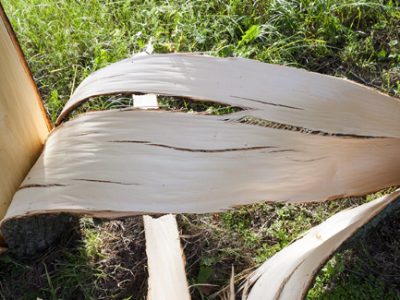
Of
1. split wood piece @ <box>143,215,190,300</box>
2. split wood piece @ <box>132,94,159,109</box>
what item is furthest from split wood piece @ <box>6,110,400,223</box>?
split wood piece @ <box>132,94,159,109</box>

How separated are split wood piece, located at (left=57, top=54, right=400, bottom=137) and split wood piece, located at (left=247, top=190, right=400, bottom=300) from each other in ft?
1.01

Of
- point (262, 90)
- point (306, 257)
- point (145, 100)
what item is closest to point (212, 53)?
point (145, 100)

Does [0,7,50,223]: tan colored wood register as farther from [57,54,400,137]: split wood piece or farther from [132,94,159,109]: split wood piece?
[132,94,159,109]: split wood piece

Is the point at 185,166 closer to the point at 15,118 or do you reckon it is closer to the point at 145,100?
the point at 15,118

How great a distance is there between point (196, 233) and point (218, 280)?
8.7 inches

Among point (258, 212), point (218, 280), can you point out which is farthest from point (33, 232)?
point (258, 212)

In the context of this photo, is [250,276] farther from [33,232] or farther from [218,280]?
[33,232]

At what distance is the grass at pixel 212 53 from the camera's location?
6.82 feet

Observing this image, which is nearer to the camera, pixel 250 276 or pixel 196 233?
pixel 250 276

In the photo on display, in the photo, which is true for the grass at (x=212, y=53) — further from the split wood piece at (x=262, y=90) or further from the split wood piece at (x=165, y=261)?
the split wood piece at (x=262, y=90)

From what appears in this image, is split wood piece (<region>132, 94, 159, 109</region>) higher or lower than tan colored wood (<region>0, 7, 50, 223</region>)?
lower

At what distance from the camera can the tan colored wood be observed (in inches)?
73.4

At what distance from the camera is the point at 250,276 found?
1.89 metres

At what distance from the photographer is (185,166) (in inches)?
71.3
